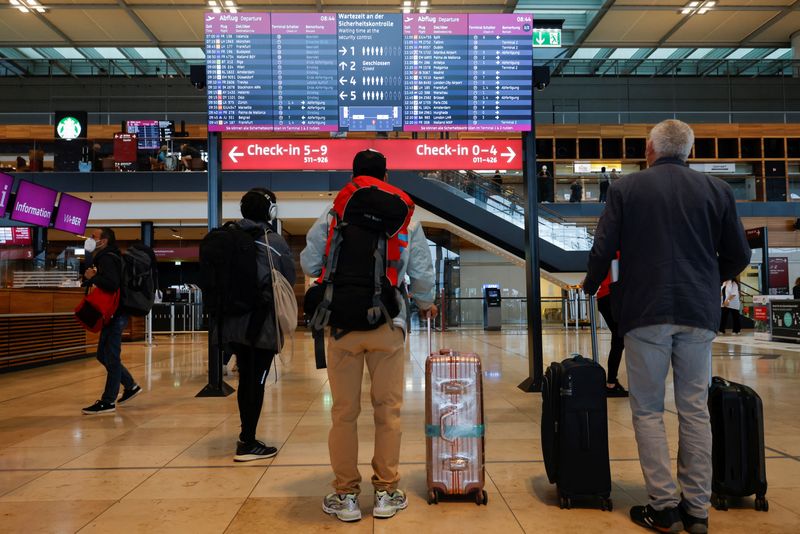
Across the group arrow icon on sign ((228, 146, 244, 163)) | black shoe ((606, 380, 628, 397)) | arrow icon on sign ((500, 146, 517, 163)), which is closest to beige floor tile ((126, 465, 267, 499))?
black shoe ((606, 380, 628, 397))

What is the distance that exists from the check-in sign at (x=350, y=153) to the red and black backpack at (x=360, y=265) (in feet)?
12.8

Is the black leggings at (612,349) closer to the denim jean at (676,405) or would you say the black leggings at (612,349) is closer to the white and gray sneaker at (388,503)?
the denim jean at (676,405)

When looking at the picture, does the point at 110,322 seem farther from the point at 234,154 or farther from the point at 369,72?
the point at 369,72

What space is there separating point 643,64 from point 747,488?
25762mm

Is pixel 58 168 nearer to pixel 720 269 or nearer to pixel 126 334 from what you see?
pixel 126 334

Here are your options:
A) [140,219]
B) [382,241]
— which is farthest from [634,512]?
[140,219]

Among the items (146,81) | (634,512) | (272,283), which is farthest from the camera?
(146,81)

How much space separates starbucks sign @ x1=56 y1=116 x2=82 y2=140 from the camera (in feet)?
60.6

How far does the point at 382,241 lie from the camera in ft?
8.80

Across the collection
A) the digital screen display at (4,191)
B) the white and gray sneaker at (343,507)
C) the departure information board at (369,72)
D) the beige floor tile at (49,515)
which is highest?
the departure information board at (369,72)

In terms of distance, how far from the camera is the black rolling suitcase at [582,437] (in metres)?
2.71

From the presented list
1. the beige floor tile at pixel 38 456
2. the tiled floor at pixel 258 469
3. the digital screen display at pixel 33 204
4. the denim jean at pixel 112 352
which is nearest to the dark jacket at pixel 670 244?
the tiled floor at pixel 258 469

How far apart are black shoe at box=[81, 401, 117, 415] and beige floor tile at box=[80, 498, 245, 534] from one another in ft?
8.66

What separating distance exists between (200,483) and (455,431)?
4.54 ft
